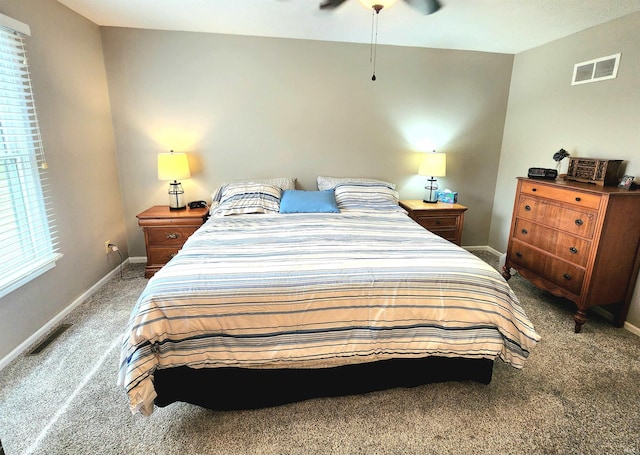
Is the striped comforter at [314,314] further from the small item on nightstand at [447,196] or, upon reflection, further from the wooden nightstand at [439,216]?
the small item on nightstand at [447,196]

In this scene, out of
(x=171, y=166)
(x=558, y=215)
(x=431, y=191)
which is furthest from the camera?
(x=431, y=191)

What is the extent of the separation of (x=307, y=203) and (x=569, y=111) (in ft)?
8.51

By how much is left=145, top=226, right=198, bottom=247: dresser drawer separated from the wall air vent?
382cm

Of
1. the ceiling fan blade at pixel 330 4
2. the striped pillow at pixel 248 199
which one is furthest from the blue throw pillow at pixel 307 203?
the ceiling fan blade at pixel 330 4

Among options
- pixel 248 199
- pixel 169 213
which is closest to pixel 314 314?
pixel 248 199

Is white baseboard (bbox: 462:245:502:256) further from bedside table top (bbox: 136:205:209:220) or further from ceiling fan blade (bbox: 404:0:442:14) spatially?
bedside table top (bbox: 136:205:209:220)

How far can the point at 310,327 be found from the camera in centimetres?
159

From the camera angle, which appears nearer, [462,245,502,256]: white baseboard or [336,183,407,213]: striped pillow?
[336,183,407,213]: striped pillow

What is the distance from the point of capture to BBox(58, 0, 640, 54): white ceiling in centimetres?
246

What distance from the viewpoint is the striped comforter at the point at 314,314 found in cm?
151

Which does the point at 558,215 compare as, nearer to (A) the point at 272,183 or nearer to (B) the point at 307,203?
(B) the point at 307,203

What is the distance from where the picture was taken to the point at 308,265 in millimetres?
1765

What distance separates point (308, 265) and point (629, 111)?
2791 mm

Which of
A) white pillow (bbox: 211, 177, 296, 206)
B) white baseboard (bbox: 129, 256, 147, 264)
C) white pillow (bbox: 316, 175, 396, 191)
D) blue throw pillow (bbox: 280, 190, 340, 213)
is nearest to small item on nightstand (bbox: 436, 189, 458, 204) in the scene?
white pillow (bbox: 316, 175, 396, 191)
